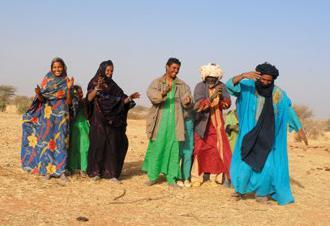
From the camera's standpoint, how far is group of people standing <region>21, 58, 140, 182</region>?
27.2 ft

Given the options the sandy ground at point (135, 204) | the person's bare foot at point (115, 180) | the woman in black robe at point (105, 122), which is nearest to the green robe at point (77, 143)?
the woman in black robe at point (105, 122)

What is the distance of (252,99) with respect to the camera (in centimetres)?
721

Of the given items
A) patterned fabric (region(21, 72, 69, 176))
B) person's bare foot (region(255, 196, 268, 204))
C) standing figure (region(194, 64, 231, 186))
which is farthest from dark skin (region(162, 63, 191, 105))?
person's bare foot (region(255, 196, 268, 204))

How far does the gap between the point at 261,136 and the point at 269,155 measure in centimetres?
31

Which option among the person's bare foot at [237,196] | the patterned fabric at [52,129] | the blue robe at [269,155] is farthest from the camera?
the patterned fabric at [52,129]

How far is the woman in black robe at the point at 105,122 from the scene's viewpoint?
27.4 ft

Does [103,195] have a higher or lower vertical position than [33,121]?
lower

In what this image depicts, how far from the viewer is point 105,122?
27.6ft

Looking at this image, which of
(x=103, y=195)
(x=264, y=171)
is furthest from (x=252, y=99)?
(x=103, y=195)

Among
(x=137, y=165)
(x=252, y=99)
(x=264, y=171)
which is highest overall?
(x=252, y=99)

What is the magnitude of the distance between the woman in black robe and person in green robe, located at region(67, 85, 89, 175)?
208 mm

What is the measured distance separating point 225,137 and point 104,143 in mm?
2144

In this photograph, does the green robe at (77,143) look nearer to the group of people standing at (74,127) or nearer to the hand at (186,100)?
the group of people standing at (74,127)

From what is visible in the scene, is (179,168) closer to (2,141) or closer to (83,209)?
(83,209)
